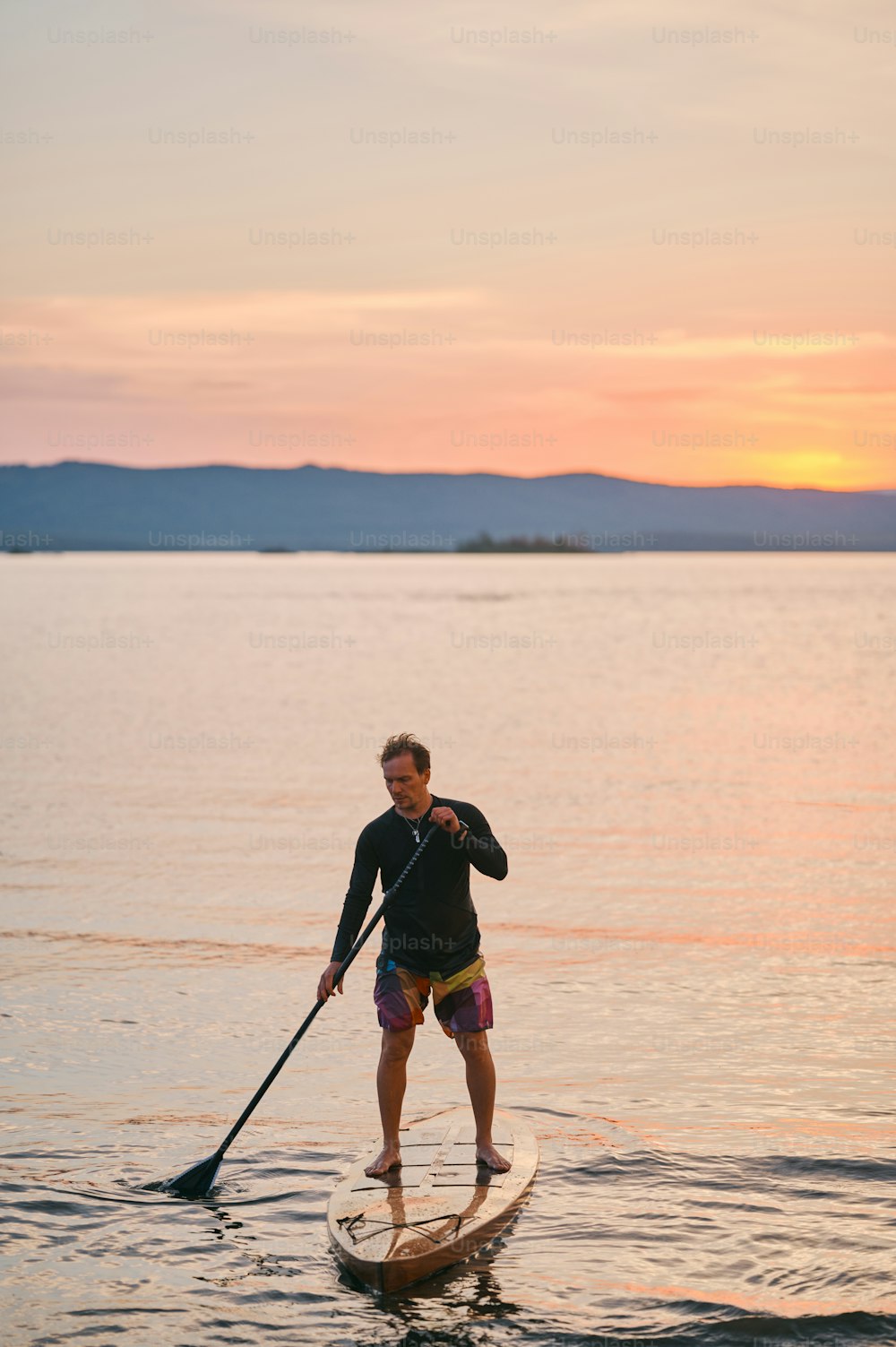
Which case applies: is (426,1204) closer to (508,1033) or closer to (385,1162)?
(385,1162)

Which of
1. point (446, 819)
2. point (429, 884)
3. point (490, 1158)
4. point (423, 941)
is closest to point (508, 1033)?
point (490, 1158)

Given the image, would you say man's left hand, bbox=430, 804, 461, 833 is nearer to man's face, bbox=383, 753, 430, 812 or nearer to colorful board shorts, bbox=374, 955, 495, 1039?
man's face, bbox=383, 753, 430, 812

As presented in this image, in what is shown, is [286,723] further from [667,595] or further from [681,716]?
[667,595]

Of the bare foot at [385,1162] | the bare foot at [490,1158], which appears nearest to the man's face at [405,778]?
the bare foot at [385,1162]

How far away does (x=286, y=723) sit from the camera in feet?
106

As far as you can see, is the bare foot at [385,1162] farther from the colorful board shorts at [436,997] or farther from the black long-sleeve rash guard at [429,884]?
the black long-sleeve rash guard at [429,884]

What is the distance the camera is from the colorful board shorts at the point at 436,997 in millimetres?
7254

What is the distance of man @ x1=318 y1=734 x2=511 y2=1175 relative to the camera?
23.7 ft

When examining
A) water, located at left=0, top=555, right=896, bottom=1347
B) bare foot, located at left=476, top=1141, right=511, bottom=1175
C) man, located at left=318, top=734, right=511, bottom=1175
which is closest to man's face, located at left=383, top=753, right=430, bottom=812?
man, located at left=318, top=734, right=511, bottom=1175

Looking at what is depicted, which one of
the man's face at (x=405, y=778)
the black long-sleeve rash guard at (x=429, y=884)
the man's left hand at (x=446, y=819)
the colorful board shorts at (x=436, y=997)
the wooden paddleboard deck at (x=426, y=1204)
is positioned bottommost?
the wooden paddleboard deck at (x=426, y=1204)

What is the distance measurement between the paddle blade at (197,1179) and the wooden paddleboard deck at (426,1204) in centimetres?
74

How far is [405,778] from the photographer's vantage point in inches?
277

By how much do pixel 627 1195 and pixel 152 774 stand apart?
1774 centimetres

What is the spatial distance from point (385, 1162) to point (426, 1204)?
41 centimetres
